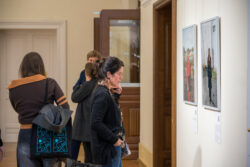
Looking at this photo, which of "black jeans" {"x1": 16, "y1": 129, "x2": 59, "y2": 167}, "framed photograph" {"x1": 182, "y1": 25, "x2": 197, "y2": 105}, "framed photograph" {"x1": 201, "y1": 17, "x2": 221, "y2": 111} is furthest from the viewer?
"framed photograph" {"x1": 182, "y1": 25, "x2": 197, "y2": 105}

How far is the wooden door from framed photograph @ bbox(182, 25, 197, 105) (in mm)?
2595

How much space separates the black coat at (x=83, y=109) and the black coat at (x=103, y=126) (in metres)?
1.19

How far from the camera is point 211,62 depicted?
10.8ft

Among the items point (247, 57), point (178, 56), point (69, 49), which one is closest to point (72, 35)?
point (69, 49)

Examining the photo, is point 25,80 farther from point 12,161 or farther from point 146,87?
point 12,161

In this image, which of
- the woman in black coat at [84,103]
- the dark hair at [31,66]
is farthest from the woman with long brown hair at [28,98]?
the woman in black coat at [84,103]

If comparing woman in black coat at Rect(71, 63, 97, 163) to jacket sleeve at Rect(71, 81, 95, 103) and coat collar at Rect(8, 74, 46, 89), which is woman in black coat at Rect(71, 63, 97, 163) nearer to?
jacket sleeve at Rect(71, 81, 95, 103)

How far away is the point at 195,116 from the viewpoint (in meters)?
3.75

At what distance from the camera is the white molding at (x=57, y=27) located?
802cm

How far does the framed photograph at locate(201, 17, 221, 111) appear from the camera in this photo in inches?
124

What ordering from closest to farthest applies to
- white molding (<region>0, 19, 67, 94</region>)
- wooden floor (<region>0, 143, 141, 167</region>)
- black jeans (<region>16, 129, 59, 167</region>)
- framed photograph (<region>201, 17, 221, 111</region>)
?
framed photograph (<region>201, 17, 221, 111</region>)
black jeans (<region>16, 129, 59, 167</region>)
wooden floor (<region>0, 143, 141, 167</region>)
white molding (<region>0, 19, 67, 94</region>)

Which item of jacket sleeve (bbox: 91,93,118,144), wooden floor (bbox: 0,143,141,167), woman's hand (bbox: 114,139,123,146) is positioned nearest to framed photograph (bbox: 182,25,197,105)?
woman's hand (bbox: 114,139,123,146)

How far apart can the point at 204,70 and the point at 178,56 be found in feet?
3.06

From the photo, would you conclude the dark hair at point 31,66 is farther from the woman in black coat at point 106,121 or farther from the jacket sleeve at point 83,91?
the jacket sleeve at point 83,91
